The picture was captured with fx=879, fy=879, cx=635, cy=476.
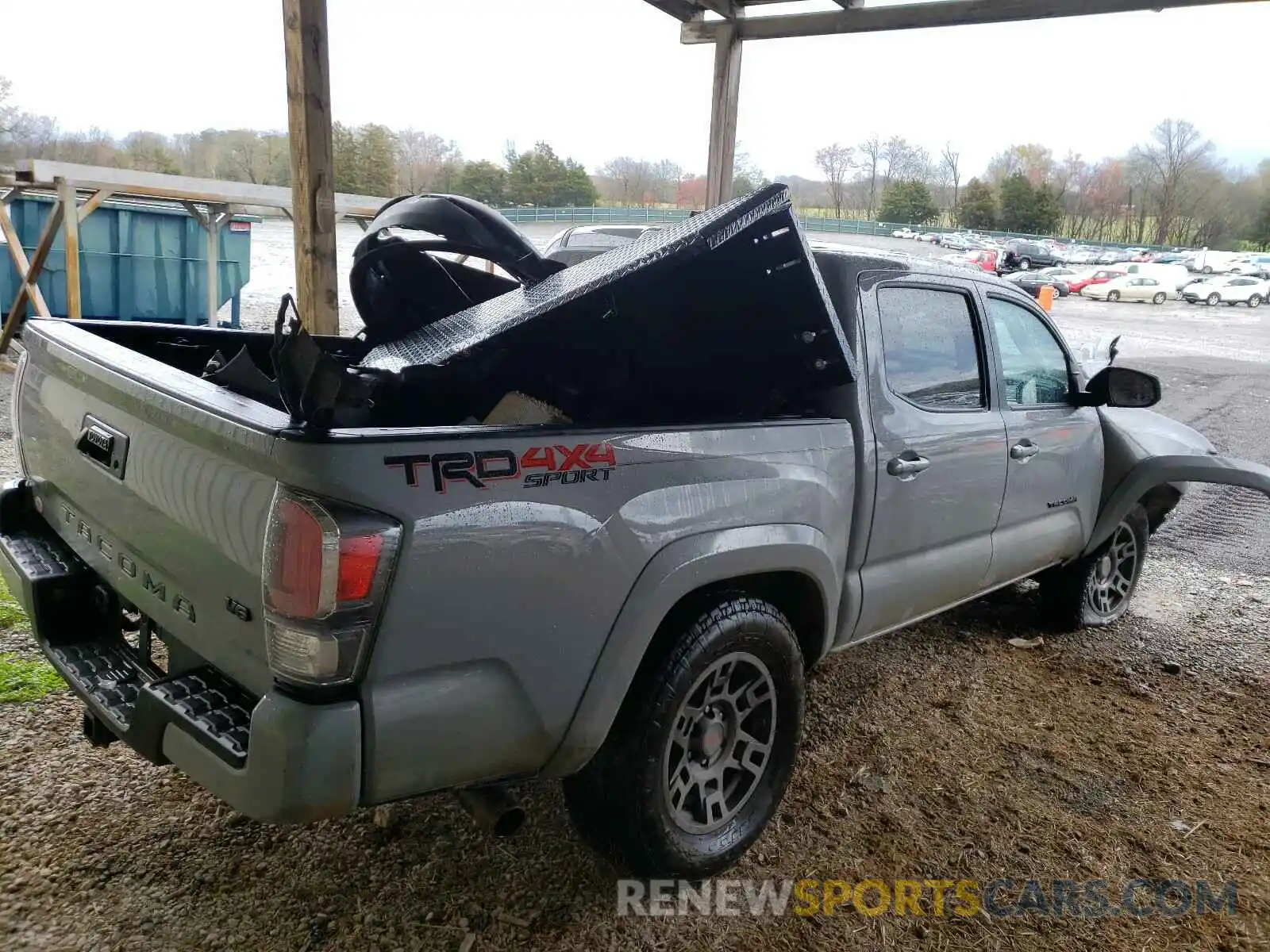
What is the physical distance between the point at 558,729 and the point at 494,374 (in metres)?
0.90

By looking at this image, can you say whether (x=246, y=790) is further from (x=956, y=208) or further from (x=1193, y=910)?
(x=956, y=208)

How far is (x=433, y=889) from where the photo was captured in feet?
8.16

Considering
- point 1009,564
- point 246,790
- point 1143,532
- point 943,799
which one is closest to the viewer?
point 246,790

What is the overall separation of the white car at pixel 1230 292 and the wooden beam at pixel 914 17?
122 ft

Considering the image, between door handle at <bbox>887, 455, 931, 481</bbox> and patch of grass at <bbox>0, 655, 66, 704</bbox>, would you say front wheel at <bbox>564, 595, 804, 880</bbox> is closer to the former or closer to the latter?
door handle at <bbox>887, 455, 931, 481</bbox>

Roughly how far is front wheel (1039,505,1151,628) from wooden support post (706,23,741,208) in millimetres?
4025

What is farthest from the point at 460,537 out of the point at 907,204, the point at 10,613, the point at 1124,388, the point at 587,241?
the point at 907,204

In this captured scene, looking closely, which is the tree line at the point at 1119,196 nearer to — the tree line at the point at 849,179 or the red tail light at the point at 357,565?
the tree line at the point at 849,179

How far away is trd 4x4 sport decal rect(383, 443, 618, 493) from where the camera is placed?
1.79 meters

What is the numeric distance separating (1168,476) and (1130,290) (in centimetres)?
3696

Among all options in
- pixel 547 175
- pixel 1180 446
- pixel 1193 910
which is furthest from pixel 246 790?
pixel 547 175

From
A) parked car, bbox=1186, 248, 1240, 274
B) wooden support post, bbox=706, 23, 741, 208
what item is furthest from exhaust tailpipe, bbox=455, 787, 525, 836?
parked car, bbox=1186, 248, 1240, 274

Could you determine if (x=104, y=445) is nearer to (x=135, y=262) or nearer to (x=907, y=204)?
(x=135, y=262)

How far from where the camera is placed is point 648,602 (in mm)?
2197
